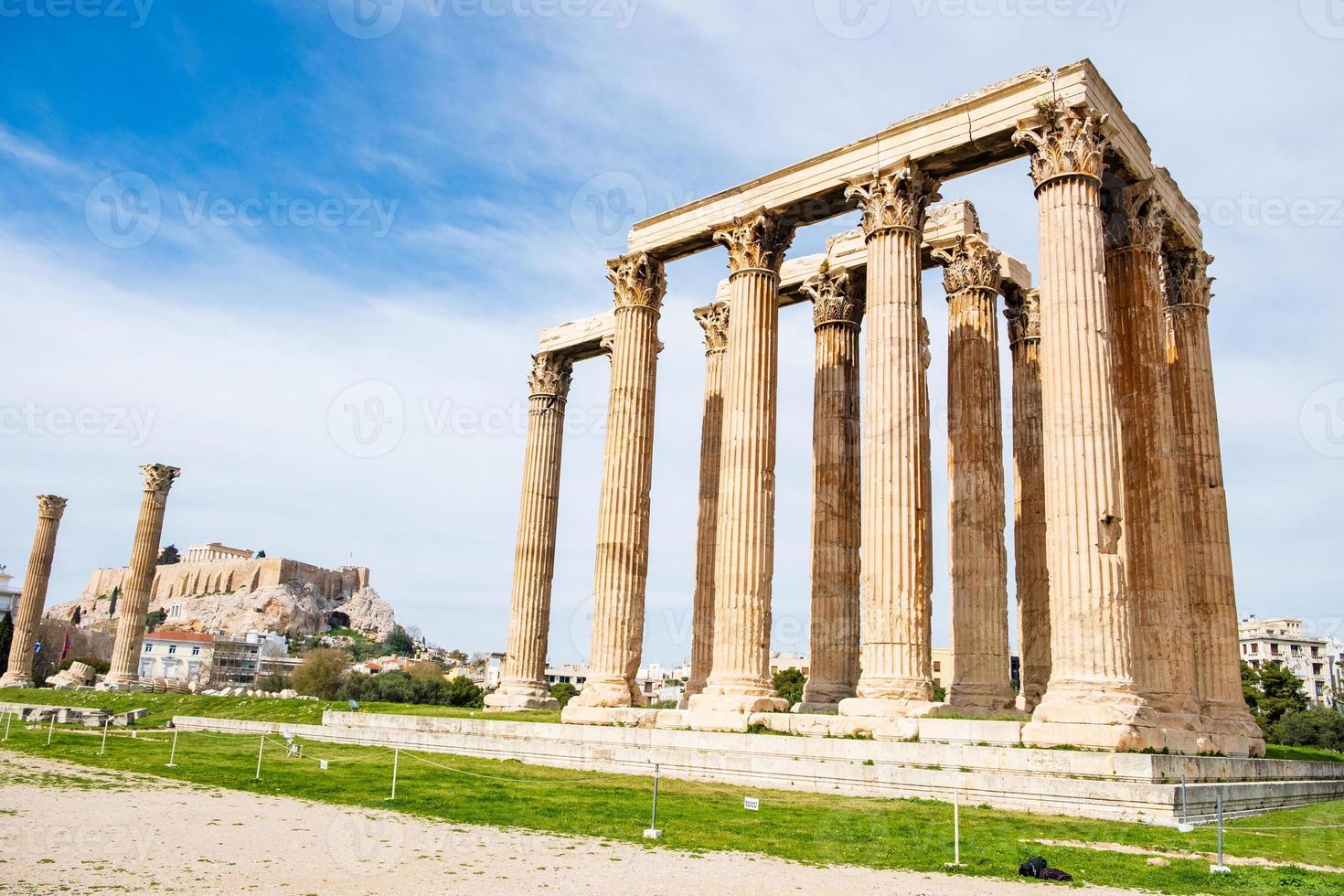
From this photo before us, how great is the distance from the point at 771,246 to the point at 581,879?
22.5 meters

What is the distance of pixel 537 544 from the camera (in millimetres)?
40938

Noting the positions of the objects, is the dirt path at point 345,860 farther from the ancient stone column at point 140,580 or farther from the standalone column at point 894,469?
the ancient stone column at point 140,580

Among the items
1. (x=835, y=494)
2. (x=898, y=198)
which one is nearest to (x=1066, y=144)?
(x=898, y=198)

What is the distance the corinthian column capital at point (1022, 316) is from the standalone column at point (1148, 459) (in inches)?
234

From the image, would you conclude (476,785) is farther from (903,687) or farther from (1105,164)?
(1105,164)

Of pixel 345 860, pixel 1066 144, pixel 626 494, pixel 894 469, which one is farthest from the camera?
pixel 626 494

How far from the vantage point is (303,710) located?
41375mm

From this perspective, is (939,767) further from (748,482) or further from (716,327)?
(716,327)

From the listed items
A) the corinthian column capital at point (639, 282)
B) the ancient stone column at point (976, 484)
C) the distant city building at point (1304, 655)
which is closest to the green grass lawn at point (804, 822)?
the ancient stone column at point (976, 484)

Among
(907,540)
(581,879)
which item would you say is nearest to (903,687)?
(907,540)

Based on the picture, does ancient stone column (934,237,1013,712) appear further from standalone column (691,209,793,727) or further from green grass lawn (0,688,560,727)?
green grass lawn (0,688,560,727)

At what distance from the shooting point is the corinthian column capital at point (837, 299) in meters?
32.2

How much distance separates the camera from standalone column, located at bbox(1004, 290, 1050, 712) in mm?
30016

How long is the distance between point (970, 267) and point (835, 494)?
824 cm
